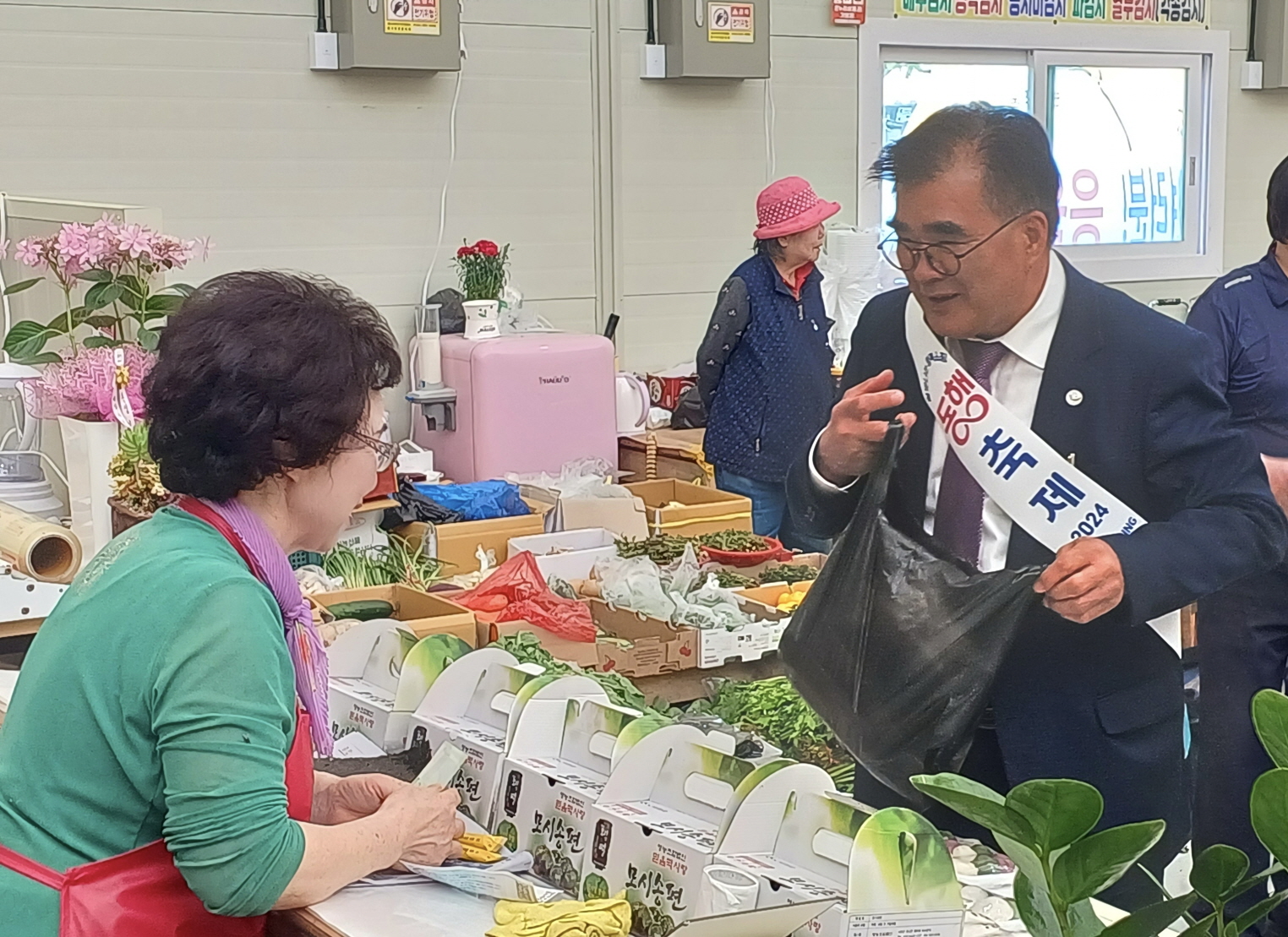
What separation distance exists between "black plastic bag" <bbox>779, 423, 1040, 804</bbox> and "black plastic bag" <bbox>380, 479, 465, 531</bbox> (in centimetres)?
226

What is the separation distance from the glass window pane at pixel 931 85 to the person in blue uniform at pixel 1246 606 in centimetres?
340

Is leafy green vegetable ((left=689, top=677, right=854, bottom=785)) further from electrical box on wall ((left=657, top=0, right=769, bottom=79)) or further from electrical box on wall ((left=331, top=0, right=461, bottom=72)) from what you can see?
electrical box on wall ((left=657, top=0, right=769, bottom=79))

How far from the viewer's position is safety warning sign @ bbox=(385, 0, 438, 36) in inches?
200

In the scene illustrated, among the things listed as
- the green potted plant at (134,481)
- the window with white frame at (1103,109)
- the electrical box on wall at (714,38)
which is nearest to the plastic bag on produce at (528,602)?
the green potted plant at (134,481)

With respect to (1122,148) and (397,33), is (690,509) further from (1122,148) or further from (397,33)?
(1122,148)

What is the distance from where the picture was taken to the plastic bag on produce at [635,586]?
11.2 ft

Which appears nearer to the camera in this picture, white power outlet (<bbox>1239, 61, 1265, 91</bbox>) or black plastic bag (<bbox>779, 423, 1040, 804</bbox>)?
black plastic bag (<bbox>779, 423, 1040, 804</bbox>)

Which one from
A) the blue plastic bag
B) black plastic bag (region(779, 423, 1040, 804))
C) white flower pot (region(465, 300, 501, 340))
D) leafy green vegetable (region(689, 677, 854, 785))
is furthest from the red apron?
white flower pot (region(465, 300, 501, 340))

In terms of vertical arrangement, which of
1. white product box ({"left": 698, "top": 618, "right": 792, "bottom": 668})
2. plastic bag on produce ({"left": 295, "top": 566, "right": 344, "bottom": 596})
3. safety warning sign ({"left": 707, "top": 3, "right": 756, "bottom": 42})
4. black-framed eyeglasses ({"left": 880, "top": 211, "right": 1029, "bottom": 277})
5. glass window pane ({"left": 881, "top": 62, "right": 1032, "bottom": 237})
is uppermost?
safety warning sign ({"left": 707, "top": 3, "right": 756, "bottom": 42})

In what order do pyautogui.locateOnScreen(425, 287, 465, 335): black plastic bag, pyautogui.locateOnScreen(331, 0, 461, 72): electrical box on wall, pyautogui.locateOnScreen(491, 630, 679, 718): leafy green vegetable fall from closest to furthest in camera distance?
pyautogui.locateOnScreen(491, 630, 679, 718): leafy green vegetable < pyautogui.locateOnScreen(331, 0, 461, 72): electrical box on wall < pyautogui.locateOnScreen(425, 287, 465, 335): black plastic bag

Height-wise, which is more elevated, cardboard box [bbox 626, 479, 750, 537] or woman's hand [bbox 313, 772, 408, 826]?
woman's hand [bbox 313, 772, 408, 826]

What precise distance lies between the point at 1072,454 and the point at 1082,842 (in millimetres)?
1131

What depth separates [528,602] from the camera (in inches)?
129

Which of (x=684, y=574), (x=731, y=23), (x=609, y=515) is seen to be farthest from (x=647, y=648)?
(x=731, y=23)
